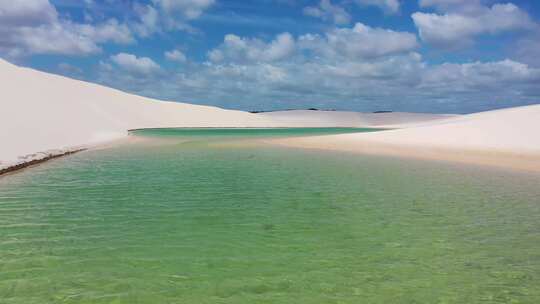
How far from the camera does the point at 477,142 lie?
4041cm

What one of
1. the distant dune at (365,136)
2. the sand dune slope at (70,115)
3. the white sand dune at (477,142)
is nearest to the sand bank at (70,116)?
the sand dune slope at (70,115)

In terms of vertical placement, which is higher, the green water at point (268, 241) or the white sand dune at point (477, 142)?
the white sand dune at point (477, 142)

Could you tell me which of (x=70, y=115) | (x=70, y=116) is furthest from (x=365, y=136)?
(x=70, y=115)

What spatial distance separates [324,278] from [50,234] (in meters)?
Answer: 6.79

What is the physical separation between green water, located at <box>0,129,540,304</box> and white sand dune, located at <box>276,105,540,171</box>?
1185 cm

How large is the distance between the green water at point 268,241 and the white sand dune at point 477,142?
11849mm

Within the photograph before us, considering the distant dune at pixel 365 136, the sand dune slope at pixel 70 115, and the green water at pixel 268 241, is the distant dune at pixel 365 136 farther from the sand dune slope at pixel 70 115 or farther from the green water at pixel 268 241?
the green water at pixel 268 241

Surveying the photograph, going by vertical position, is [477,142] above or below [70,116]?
below

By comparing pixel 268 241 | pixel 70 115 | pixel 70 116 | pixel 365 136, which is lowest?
pixel 268 241

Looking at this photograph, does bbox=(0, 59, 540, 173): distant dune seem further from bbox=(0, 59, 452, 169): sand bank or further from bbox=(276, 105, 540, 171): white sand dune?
bbox=(0, 59, 452, 169): sand bank

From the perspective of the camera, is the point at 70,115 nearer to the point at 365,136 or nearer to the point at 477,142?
the point at 365,136

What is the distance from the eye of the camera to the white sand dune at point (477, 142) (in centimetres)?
3120

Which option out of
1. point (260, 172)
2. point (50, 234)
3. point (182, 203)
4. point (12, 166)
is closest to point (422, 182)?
point (260, 172)

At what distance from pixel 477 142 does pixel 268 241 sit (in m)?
35.0
